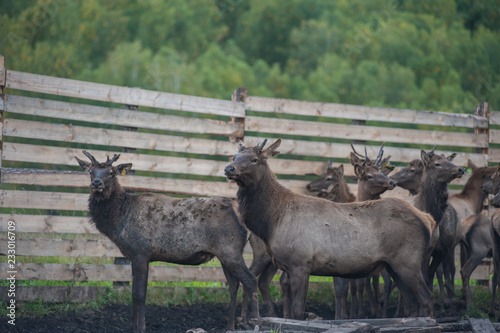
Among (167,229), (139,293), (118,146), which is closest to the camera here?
(139,293)

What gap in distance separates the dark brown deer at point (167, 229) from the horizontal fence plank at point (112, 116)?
4.60 ft

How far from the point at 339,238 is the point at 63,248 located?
5.01m

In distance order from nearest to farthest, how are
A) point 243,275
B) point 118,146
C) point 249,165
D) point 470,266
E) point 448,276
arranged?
point 249,165 → point 243,275 → point 448,276 → point 118,146 → point 470,266

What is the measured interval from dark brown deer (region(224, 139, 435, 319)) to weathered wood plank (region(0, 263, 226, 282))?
9.84 ft

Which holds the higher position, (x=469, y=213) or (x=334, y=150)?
(x=334, y=150)

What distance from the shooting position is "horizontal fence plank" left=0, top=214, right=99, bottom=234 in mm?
10836

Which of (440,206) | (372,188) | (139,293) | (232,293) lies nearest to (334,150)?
(372,188)

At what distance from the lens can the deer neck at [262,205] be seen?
962 centimetres

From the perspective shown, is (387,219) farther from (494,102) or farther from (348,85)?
(348,85)

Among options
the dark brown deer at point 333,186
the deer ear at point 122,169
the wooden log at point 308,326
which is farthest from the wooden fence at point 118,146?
the wooden log at point 308,326

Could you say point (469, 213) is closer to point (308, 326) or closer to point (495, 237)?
point (495, 237)

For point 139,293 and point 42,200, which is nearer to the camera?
point 139,293

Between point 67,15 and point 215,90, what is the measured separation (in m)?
11.4

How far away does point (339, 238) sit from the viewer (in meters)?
9.34
